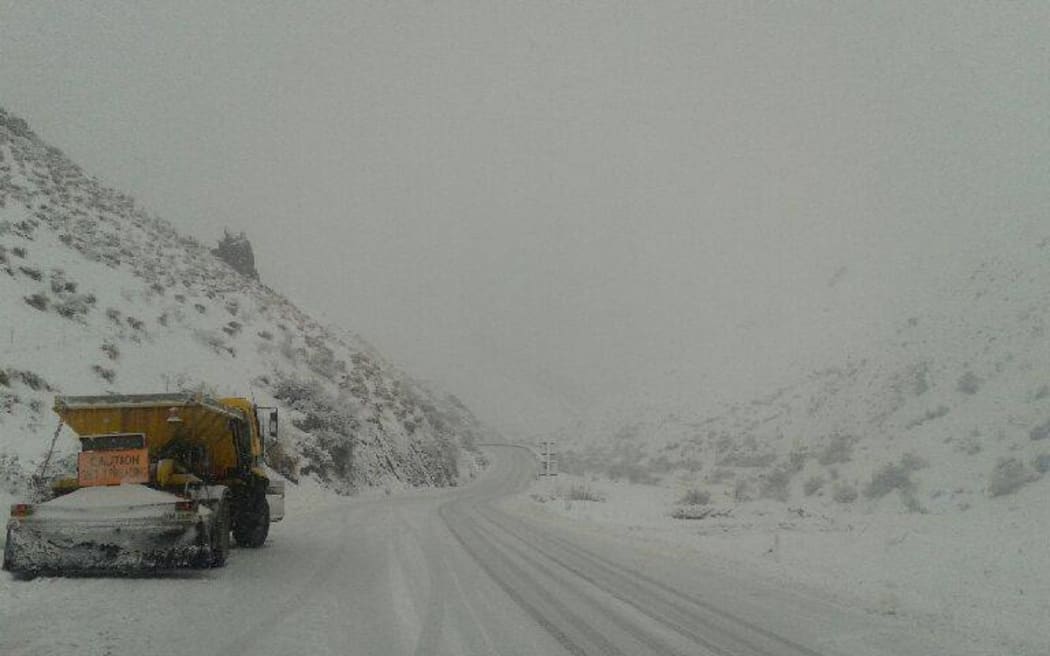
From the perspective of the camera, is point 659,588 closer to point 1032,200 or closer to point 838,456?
point 838,456

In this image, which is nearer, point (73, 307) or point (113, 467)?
point (113, 467)

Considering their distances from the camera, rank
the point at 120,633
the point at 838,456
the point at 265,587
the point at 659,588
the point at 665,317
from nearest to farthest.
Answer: the point at 120,633 < the point at 265,587 < the point at 659,588 < the point at 838,456 < the point at 665,317

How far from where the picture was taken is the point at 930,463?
2331 cm

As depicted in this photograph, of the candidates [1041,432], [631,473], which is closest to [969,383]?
[1041,432]

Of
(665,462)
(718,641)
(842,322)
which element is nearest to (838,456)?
(665,462)

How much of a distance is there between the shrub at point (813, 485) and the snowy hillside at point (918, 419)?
0.04 meters

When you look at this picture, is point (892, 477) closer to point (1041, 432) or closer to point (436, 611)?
point (1041, 432)

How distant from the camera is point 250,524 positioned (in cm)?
1252

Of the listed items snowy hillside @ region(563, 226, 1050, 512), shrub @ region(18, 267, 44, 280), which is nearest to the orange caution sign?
shrub @ region(18, 267, 44, 280)

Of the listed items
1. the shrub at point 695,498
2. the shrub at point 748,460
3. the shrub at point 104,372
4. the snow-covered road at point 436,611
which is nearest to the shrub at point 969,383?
the shrub at point 748,460

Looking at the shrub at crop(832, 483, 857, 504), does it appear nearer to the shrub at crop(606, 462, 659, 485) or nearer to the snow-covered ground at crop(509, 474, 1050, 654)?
the snow-covered ground at crop(509, 474, 1050, 654)

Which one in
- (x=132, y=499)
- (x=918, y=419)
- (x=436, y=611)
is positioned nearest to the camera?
(x=436, y=611)

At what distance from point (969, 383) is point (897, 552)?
1587cm

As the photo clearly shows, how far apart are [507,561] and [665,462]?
32.1m
